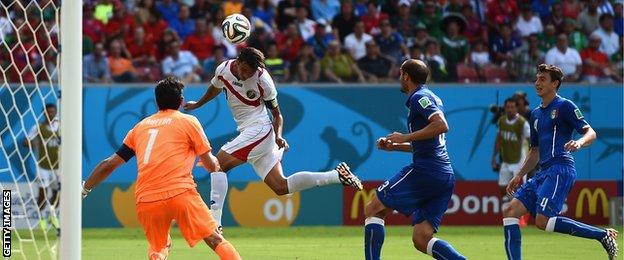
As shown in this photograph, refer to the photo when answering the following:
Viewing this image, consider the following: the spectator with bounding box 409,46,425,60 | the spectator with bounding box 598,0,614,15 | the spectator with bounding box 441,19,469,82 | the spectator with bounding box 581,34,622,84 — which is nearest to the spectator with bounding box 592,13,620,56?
the spectator with bounding box 598,0,614,15

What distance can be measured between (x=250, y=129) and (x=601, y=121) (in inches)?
381

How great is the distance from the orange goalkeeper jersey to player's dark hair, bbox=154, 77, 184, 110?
0.07 meters

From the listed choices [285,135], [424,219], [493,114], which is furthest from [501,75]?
[424,219]

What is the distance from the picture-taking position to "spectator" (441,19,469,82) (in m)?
21.0

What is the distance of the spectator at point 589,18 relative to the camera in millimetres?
22938

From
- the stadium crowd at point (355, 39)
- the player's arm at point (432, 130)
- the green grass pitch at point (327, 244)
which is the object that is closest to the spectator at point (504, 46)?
the stadium crowd at point (355, 39)

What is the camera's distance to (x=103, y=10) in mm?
21000

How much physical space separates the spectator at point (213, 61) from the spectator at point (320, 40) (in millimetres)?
1672

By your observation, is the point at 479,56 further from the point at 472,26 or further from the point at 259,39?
the point at 259,39

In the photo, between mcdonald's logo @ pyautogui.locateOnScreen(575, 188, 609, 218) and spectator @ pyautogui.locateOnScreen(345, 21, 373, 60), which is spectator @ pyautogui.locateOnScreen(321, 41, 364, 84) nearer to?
spectator @ pyautogui.locateOnScreen(345, 21, 373, 60)

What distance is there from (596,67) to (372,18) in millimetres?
4029

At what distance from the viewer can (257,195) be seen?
2030 centimetres

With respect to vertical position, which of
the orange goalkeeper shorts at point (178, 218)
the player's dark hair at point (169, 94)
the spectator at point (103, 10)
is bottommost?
the orange goalkeeper shorts at point (178, 218)

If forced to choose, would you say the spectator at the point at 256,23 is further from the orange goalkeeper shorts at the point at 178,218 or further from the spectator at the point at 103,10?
the orange goalkeeper shorts at the point at 178,218
